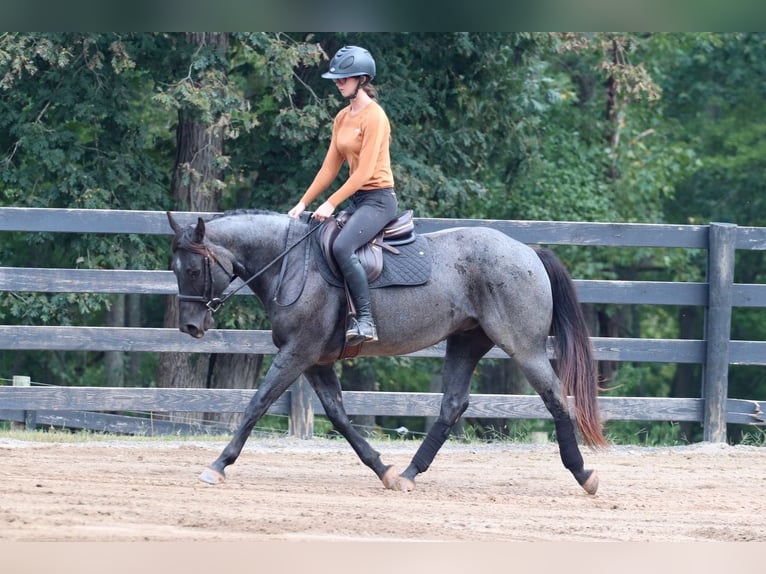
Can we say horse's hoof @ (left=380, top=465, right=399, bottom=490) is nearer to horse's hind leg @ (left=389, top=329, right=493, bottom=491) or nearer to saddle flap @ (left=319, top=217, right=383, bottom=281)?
horse's hind leg @ (left=389, top=329, right=493, bottom=491)

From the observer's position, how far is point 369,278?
689 cm

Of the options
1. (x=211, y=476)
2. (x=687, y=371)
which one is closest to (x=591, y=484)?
(x=211, y=476)

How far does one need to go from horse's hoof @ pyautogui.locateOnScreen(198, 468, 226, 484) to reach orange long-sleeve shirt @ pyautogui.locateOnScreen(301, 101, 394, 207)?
6.01 ft

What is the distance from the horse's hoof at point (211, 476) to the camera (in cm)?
668

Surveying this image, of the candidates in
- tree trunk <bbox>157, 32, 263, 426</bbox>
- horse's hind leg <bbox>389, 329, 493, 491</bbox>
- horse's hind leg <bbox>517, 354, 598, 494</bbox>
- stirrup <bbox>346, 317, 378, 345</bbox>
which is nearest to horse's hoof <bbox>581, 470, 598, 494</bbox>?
horse's hind leg <bbox>517, 354, 598, 494</bbox>

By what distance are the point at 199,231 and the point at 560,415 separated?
261 centimetres

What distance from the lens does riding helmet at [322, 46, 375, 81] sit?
6.46 m

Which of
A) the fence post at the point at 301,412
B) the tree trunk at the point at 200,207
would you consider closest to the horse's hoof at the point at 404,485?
the fence post at the point at 301,412

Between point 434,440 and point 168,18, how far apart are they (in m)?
5.25

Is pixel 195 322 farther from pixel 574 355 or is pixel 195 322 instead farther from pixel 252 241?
pixel 574 355

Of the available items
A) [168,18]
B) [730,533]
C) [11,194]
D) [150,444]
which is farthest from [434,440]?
[11,194]

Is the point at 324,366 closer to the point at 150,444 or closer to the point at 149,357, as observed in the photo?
the point at 150,444

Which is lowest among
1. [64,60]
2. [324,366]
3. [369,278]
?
[324,366]

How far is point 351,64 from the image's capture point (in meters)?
6.47
